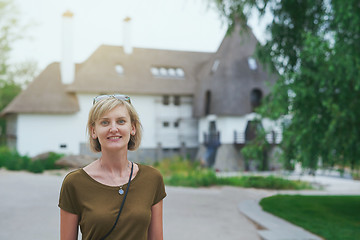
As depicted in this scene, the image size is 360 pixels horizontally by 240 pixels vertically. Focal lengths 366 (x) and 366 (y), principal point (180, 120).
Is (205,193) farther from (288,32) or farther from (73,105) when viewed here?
(73,105)

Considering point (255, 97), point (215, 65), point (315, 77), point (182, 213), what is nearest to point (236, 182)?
point (182, 213)

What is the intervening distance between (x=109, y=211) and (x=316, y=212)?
914 cm

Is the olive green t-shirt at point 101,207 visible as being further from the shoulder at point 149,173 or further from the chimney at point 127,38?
the chimney at point 127,38

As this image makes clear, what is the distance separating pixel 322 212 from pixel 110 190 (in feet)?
30.2

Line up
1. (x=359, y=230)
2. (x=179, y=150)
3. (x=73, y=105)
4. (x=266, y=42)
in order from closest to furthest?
1. (x=359, y=230)
2. (x=266, y=42)
3. (x=73, y=105)
4. (x=179, y=150)

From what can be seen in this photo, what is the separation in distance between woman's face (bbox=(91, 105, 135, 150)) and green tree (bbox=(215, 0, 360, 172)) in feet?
20.0

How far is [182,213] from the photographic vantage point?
32.7 ft

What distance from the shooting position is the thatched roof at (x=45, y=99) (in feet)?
86.2

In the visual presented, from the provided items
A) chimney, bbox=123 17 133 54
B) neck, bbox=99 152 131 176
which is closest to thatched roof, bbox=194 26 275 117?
chimney, bbox=123 17 133 54

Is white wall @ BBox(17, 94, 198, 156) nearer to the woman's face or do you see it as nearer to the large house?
the large house

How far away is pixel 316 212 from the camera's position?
32.9ft

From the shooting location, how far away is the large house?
26641 mm

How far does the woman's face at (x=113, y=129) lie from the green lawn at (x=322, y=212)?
250 inches

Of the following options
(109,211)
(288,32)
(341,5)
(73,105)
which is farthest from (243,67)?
(109,211)
